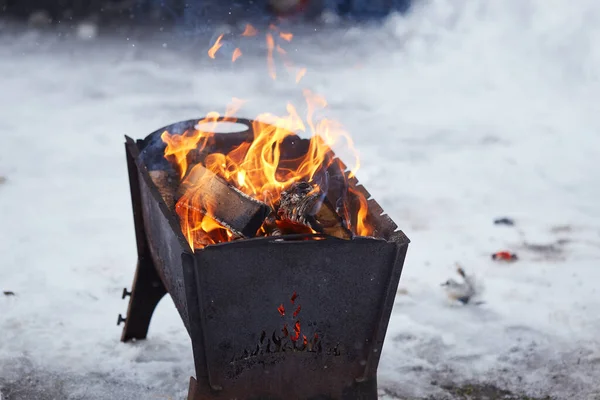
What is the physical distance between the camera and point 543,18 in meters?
9.03

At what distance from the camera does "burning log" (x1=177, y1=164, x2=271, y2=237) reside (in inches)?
110

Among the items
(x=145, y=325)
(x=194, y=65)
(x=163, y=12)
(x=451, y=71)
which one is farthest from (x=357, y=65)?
(x=145, y=325)

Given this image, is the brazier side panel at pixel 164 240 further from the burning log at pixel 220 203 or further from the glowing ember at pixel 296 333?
the glowing ember at pixel 296 333

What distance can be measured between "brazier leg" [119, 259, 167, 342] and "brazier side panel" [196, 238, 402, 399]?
3.65 ft

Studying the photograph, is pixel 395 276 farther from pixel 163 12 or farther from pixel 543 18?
pixel 163 12

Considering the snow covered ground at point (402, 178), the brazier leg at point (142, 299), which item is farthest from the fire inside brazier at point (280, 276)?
the snow covered ground at point (402, 178)

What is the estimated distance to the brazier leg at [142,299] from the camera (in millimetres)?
3682

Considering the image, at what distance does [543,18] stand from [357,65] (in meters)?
2.26

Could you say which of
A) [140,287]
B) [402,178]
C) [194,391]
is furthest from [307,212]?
[402,178]

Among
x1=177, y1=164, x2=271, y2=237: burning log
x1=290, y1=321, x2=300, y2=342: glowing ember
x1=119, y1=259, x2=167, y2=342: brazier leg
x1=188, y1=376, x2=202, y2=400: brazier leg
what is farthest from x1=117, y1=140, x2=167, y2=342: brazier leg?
x1=290, y1=321, x2=300, y2=342: glowing ember

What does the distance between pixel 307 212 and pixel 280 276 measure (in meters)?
0.36

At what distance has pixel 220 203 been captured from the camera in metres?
2.91

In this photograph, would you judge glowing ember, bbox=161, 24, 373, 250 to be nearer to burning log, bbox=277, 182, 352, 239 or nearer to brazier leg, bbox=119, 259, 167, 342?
burning log, bbox=277, 182, 352, 239

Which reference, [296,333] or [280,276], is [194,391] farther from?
[280,276]
